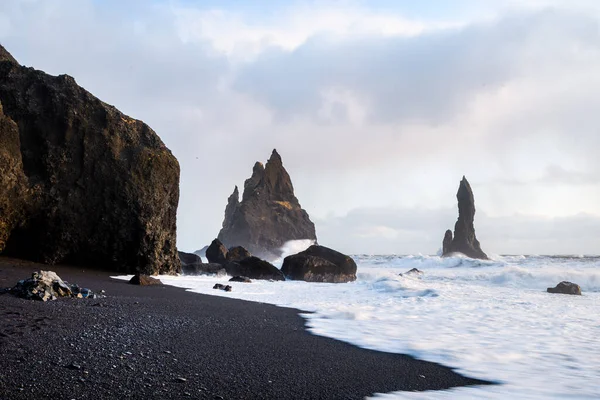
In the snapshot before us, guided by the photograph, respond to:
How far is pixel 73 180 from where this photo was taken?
14852 millimetres

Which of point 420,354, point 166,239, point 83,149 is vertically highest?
point 83,149

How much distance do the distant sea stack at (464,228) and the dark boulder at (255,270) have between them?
57472 millimetres

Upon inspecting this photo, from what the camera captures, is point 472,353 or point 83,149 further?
→ point 83,149

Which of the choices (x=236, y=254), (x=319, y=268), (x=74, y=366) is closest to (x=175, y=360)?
(x=74, y=366)

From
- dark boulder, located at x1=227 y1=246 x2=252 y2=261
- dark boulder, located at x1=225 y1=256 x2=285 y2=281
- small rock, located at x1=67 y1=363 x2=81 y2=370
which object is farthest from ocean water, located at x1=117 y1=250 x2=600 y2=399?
dark boulder, located at x1=227 y1=246 x2=252 y2=261

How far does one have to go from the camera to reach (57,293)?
7176 mm

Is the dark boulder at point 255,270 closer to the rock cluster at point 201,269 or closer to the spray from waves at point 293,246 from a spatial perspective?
the rock cluster at point 201,269

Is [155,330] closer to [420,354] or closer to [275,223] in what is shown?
[420,354]

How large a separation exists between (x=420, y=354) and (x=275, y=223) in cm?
7260

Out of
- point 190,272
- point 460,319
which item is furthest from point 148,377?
point 190,272

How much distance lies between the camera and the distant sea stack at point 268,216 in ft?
245

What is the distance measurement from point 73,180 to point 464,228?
6797 cm

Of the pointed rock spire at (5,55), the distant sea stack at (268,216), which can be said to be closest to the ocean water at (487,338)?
the pointed rock spire at (5,55)

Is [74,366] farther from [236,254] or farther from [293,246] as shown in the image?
[293,246]
